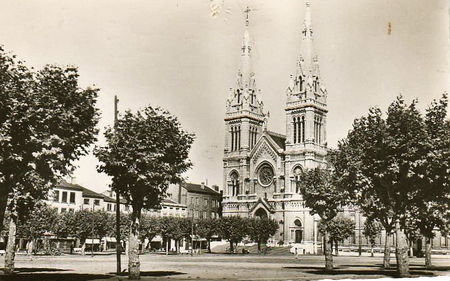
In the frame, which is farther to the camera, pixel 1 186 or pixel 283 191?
pixel 283 191

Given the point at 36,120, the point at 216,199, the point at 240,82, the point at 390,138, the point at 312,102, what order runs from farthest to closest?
the point at 216,199 → the point at 240,82 → the point at 312,102 → the point at 390,138 → the point at 36,120

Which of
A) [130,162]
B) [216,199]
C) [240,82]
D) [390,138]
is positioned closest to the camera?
[130,162]

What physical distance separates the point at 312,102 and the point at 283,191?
657 inches

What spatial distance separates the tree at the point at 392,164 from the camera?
27641mm

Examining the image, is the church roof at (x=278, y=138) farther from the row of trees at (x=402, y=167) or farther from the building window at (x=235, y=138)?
the row of trees at (x=402, y=167)

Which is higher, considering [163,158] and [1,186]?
[163,158]

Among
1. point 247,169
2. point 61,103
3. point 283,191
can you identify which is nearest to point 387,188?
point 61,103

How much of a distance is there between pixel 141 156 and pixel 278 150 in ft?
235

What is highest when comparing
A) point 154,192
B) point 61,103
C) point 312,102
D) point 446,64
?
point 312,102

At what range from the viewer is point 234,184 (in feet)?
334

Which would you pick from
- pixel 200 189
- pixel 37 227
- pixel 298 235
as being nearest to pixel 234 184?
pixel 200 189

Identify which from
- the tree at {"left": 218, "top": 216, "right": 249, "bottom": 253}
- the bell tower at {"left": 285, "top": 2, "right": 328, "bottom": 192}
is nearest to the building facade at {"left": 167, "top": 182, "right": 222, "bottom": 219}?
the tree at {"left": 218, "top": 216, "right": 249, "bottom": 253}

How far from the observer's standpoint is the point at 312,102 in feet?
305

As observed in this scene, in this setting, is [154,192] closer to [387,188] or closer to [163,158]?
[163,158]
